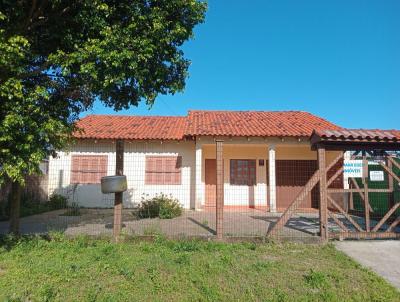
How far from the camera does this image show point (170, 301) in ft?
13.8

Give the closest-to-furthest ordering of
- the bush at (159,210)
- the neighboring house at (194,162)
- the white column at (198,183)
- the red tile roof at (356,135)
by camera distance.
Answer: the red tile roof at (356,135)
the bush at (159,210)
the white column at (198,183)
the neighboring house at (194,162)

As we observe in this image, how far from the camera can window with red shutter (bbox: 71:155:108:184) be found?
48.8ft

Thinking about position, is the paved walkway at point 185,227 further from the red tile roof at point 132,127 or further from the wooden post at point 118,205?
Answer: the red tile roof at point 132,127

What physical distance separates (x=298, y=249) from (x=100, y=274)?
3.81 metres

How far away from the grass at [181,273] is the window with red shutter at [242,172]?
900cm

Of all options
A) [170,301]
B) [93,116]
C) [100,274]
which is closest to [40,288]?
[100,274]

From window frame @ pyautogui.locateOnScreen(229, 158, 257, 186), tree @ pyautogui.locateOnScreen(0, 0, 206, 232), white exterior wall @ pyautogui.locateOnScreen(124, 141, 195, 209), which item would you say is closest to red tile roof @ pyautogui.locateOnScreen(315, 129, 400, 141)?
tree @ pyautogui.locateOnScreen(0, 0, 206, 232)

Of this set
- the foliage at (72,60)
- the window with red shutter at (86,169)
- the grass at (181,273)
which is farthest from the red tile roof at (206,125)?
the grass at (181,273)

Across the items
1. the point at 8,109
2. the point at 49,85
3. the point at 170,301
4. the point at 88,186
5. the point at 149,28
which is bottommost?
the point at 170,301

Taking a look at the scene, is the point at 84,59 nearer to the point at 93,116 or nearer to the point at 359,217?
the point at 359,217

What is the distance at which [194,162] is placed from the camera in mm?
14938

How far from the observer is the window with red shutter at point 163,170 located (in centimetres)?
1486

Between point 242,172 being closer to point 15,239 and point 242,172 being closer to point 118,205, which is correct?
point 118,205

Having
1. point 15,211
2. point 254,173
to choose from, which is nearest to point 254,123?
point 254,173
